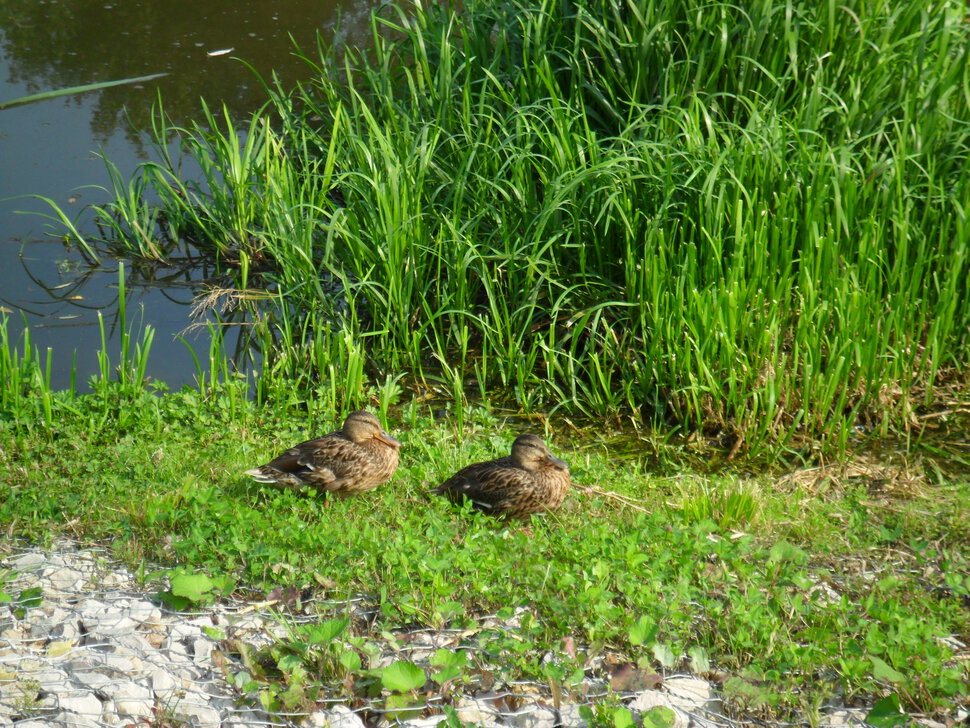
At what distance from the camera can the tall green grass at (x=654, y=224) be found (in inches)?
209

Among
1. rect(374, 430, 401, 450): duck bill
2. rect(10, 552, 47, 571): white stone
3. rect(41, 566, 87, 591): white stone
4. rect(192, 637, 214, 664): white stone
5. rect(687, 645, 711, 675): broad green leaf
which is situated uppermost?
rect(374, 430, 401, 450): duck bill

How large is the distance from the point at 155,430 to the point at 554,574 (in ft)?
7.47

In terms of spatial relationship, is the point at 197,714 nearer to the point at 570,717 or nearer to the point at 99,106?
the point at 570,717

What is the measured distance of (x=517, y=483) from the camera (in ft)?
14.3

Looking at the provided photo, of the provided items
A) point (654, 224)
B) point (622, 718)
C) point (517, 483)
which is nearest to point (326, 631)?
point (622, 718)

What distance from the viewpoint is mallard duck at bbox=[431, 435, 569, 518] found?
4.36 m

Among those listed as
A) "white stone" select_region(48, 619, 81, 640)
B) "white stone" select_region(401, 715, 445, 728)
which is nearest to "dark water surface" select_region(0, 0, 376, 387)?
"white stone" select_region(48, 619, 81, 640)

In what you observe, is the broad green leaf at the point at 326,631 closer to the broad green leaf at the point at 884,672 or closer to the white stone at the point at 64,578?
the white stone at the point at 64,578

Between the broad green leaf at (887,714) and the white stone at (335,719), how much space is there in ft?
5.34

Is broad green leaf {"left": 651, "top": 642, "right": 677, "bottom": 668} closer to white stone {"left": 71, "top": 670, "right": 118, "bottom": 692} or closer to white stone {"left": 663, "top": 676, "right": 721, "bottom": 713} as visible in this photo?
white stone {"left": 663, "top": 676, "right": 721, "bottom": 713}

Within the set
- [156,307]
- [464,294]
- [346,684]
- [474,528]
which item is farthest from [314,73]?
[346,684]

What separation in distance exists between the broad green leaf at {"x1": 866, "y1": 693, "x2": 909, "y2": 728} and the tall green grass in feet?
6.49

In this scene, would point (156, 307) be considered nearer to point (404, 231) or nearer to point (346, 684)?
point (404, 231)

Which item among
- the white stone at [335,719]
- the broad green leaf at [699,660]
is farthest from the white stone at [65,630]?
the broad green leaf at [699,660]
